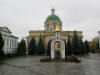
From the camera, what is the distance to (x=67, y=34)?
48.7 metres

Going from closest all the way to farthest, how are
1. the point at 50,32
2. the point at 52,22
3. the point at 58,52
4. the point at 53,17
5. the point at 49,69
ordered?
the point at 49,69, the point at 58,52, the point at 50,32, the point at 52,22, the point at 53,17

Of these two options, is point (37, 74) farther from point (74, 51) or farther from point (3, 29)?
point (74, 51)

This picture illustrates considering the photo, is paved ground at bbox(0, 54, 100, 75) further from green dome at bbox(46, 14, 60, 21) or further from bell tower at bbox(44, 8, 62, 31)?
green dome at bbox(46, 14, 60, 21)

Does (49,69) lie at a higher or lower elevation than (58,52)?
lower

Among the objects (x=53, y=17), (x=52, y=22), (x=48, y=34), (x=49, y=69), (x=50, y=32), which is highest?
(x=53, y=17)

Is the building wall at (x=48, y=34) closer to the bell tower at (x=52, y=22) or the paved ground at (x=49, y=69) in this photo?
the bell tower at (x=52, y=22)

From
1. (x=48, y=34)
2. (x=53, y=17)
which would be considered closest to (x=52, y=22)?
(x=53, y=17)

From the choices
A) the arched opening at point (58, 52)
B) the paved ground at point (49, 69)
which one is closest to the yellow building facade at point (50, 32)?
the arched opening at point (58, 52)

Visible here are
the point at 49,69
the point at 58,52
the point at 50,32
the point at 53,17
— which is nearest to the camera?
the point at 49,69

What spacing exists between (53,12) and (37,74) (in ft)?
148

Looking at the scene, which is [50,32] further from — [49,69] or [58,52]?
[49,69]

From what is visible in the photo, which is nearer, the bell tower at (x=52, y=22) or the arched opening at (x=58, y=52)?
the arched opening at (x=58, y=52)

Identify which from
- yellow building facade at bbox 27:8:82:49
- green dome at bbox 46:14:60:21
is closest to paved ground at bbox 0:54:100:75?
yellow building facade at bbox 27:8:82:49

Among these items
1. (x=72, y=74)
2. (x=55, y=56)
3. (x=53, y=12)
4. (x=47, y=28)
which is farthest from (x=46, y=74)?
(x=53, y=12)
